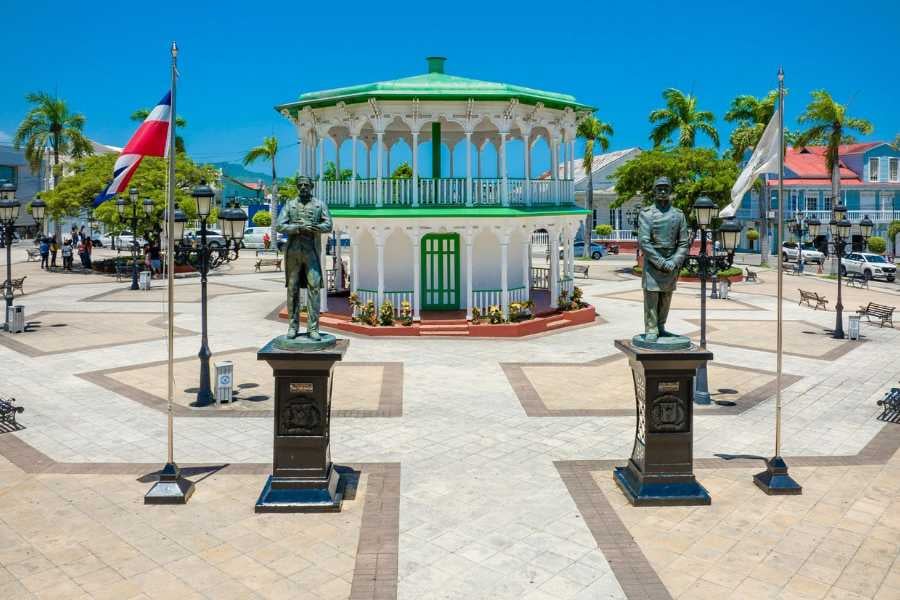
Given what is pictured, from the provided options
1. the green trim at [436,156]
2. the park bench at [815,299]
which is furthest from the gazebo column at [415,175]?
the park bench at [815,299]

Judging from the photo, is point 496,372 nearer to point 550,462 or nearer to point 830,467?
point 550,462

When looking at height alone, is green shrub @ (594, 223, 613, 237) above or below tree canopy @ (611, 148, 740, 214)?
below

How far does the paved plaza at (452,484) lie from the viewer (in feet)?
27.1

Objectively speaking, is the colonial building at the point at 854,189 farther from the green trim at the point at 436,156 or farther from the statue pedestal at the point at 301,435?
the statue pedestal at the point at 301,435

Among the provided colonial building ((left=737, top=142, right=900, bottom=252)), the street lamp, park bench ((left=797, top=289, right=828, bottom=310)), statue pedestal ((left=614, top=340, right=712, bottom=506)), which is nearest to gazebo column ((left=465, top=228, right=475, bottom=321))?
the street lamp

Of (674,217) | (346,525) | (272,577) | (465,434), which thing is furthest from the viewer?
(465,434)

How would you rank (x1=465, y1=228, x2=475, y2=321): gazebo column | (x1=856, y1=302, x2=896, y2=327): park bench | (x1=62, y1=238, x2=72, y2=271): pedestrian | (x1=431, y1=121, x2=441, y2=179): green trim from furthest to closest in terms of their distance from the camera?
(x1=62, y1=238, x2=72, y2=271): pedestrian, (x1=431, y1=121, x2=441, y2=179): green trim, (x1=856, y1=302, x2=896, y2=327): park bench, (x1=465, y1=228, x2=475, y2=321): gazebo column

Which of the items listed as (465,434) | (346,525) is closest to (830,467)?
(465,434)

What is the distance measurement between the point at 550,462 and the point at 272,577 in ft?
17.1

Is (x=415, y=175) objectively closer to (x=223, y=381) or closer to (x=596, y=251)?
(x=223, y=381)

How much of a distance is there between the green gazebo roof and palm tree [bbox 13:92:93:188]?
35.4m

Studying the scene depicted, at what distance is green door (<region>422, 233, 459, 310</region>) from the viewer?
26.2 meters

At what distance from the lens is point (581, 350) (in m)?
21.8

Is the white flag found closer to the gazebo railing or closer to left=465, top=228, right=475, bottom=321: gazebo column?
left=465, top=228, right=475, bottom=321: gazebo column
